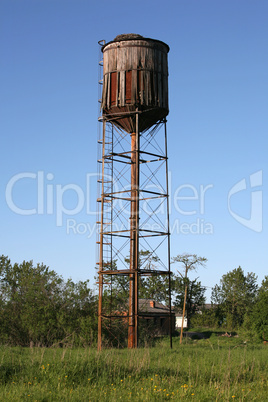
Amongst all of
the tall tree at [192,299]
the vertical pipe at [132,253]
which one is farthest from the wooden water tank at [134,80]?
the tall tree at [192,299]

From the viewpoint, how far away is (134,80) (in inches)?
1200

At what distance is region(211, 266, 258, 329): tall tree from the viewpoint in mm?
79688

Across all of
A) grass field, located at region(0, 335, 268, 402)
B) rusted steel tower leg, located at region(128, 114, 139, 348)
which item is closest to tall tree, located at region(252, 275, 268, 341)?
rusted steel tower leg, located at region(128, 114, 139, 348)

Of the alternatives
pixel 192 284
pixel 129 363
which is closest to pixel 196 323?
pixel 192 284

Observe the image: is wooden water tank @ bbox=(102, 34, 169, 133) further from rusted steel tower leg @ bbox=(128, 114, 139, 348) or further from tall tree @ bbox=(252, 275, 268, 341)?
tall tree @ bbox=(252, 275, 268, 341)

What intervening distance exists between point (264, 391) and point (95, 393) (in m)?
5.02

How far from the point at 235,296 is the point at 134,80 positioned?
56906mm

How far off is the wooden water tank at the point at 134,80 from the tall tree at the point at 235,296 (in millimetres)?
53729

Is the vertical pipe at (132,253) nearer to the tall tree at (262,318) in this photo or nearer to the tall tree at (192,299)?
the tall tree at (262,318)

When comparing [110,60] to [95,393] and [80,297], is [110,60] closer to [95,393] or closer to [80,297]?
[80,297]

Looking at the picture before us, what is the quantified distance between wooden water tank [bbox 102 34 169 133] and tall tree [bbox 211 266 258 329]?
53.7 meters

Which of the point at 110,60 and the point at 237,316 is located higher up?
the point at 110,60

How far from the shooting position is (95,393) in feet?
44.0

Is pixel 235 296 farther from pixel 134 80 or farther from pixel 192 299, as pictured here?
pixel 134 80
